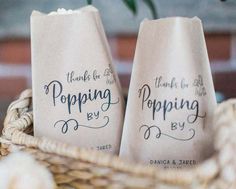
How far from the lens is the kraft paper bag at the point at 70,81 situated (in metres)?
0.41

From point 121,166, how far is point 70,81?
0.13 m

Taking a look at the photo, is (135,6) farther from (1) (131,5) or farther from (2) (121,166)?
(2) (121,166)

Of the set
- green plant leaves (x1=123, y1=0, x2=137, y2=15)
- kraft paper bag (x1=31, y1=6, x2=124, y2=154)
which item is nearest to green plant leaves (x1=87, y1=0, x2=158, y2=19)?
green plant leaves (x1=123, y1=0, x2=137, y2=15)

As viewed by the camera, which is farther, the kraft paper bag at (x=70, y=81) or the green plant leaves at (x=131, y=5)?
the green plant leaves at (x=131, y=5)

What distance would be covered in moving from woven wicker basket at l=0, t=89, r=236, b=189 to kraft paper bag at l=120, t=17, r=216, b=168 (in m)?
0.06

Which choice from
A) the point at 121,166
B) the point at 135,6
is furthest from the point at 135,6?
the point at 121,166

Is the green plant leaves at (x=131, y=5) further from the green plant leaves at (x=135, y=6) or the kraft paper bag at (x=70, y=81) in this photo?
the kraft paper bag at (x=70, y=81)

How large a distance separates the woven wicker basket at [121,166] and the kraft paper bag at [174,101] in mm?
62

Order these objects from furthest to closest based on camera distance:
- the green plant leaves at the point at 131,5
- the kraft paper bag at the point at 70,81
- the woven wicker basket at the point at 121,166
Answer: the green plant leaves at the point at 131,5 < the kraft paper bag at the point at 70,81 < the woven wicker basket at the point at 121,166

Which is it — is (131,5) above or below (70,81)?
above

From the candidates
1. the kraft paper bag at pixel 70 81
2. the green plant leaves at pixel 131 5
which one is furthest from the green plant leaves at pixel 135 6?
the kraft paper bag at pixel 70 81

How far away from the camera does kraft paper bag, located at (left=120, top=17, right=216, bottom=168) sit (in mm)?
379

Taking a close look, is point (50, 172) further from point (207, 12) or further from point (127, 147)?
point (207, 12)

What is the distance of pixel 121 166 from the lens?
1.04ft
